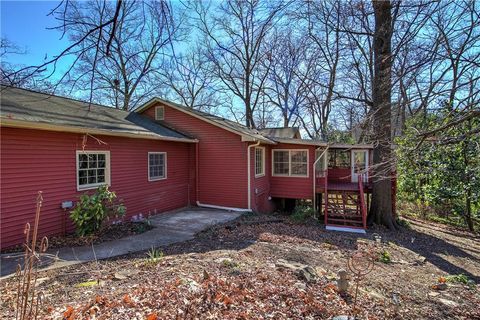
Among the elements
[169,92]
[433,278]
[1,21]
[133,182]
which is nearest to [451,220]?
[433,278]

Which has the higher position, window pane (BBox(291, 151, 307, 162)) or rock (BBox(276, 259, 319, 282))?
window pane (BBox(291, 151, 307, 162))

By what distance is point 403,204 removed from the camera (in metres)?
15.2

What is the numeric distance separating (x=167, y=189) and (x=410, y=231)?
921cm

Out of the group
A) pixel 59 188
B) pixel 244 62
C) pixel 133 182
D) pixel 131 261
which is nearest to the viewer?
pixel 131 261

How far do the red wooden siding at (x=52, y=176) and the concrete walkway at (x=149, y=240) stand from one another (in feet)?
2.58

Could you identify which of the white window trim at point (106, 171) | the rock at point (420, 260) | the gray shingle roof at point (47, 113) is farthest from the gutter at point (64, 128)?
the rock at point (420, 260)

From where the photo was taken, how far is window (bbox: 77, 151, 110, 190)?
7328 mm

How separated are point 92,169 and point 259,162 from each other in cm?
661

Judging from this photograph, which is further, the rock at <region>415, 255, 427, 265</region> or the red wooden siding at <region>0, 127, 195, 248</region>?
the rock at <region>415, 255, 427, 265</region>

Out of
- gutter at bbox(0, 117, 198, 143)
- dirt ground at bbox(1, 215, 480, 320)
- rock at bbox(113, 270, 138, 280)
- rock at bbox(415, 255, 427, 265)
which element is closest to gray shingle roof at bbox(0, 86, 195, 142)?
gutter at bbox(0, 117, 198, 143)

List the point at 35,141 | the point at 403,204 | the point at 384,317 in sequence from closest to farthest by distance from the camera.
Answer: the point at 384,317 < the point at 35,141 < the point at 403,204

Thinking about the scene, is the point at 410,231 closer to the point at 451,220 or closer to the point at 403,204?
the point at 451,220

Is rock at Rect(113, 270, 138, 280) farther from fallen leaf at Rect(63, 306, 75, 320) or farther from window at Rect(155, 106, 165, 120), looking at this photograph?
window at Rect(155, 106, 165, 120)

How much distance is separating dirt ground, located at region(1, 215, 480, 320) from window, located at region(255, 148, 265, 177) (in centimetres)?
498
